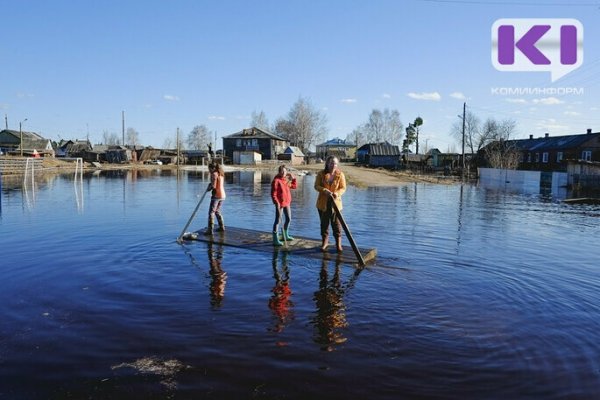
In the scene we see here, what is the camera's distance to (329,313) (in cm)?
641

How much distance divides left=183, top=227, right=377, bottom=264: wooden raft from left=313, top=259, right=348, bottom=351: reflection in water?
1088 millimetres

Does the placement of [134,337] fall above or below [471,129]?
below

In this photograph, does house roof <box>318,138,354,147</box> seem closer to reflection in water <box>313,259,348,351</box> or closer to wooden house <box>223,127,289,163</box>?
wooden house <box>223,127,289,163</box>

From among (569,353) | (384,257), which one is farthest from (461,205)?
(569,353)

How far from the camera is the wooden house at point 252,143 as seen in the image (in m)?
84.9

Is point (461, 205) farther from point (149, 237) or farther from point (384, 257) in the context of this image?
point (149, 237)

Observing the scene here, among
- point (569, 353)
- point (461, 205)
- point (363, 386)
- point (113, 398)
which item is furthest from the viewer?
point (461, 205)

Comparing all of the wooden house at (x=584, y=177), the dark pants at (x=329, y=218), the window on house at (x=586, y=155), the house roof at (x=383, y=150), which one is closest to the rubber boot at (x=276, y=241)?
the dark pants at (x=329, y=218)

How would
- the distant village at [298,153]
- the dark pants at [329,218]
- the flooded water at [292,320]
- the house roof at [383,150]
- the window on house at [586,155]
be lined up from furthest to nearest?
1. the house roof at [383,150]
2. the distant village at [298,153]
3. the window on house at [586,155]
4. the dark pants at [329,218]
5. the flooded water at [292,320]

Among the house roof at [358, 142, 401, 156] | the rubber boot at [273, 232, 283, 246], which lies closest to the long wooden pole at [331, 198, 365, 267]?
the rubber boot at [273, 232, 283, 246]

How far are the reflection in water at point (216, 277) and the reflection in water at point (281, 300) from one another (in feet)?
2.68

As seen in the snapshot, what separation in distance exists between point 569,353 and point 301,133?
102644 millimetres

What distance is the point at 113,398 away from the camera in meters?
4.16

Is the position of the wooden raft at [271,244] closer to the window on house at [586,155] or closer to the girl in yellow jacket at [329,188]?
the girl in yellow jacket at [329,188]
